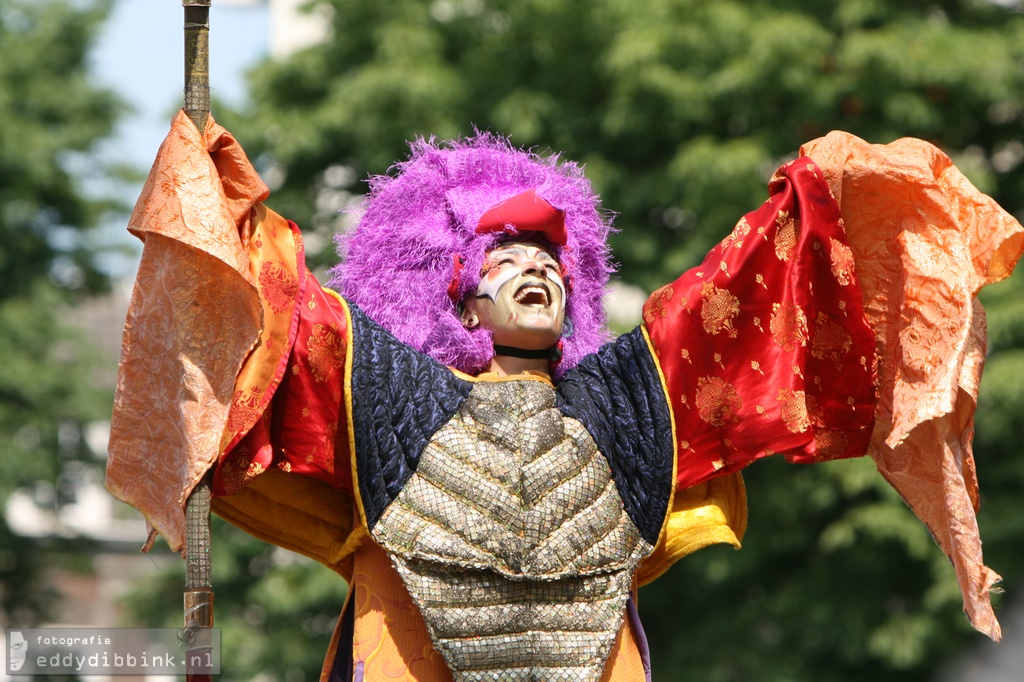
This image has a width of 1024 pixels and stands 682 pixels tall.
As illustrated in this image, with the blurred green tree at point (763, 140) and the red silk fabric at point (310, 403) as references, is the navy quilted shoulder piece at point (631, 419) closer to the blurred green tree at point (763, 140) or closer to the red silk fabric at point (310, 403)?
the red silk fabric at point (310, 403)

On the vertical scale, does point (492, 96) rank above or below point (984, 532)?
above

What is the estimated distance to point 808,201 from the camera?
384 cm

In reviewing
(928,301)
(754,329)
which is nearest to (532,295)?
(754,329)

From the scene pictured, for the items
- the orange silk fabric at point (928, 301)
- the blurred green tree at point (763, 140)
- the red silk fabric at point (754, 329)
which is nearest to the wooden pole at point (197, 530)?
the red silk fabric at point (754, 329)

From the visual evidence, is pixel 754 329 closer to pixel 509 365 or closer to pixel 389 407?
pixel 509 365

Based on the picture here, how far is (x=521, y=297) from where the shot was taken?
383 centimetres

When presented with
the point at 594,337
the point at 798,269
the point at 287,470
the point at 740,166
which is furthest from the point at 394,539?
the point at 740,166

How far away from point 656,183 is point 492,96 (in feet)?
3.63

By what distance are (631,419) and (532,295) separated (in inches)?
14.4

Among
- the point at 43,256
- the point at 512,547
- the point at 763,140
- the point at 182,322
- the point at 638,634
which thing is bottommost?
the point at 43,256

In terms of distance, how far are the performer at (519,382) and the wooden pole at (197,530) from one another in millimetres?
54

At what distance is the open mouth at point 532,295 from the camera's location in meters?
3.83

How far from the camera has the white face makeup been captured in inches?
150

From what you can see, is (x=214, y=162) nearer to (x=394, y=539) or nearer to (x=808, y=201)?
(x=394, y=539)
